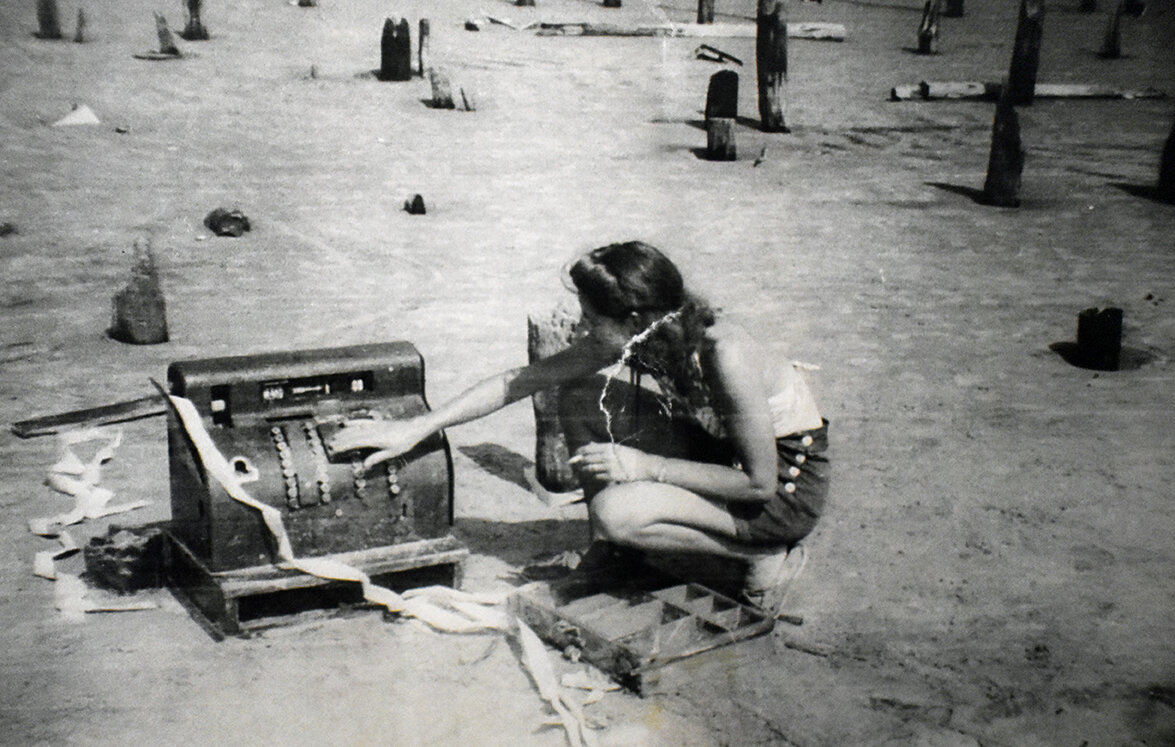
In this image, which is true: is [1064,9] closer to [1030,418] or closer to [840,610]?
[1030,418]

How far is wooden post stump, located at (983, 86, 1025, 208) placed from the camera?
11.4m

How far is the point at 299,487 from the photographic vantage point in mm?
3875

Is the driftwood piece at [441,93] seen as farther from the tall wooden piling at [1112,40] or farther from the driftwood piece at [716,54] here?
the tall wooden piling at [1112,40]

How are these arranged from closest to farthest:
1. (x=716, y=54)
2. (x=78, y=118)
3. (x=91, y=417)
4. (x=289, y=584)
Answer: (x=289, y=584) < (x=91, y=417) < (x=78, y=118) < (x=716, y=54)

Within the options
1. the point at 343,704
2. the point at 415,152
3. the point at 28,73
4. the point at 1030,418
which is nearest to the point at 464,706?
the point at 343,704

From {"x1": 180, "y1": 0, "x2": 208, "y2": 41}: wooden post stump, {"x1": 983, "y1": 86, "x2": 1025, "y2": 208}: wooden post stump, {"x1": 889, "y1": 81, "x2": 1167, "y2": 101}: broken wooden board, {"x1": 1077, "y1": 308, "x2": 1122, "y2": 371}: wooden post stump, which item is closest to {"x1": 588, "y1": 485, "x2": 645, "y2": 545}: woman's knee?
{"x1": 1077, "y1": 308, "x2": 1122, "y2": 371}: wooden post stump

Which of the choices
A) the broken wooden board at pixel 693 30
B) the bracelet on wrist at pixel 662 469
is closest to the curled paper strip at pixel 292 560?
the bracelet on wrist at pixel 662 469

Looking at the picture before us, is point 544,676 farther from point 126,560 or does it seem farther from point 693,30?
point 693,30

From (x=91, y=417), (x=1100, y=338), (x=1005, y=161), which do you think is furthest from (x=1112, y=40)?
(x=91, y=417)

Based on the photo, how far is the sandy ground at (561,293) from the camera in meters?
3.65

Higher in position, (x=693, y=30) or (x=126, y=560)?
(x=693, y=30)

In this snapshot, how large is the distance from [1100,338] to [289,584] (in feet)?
16.6

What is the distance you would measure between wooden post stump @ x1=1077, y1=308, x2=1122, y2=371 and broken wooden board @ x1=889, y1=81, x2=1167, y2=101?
1007 centimetres

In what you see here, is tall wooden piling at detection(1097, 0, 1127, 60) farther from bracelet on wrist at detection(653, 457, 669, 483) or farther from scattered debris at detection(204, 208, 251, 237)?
bracelet on wrist at detection(653, 457, 669, 483)
